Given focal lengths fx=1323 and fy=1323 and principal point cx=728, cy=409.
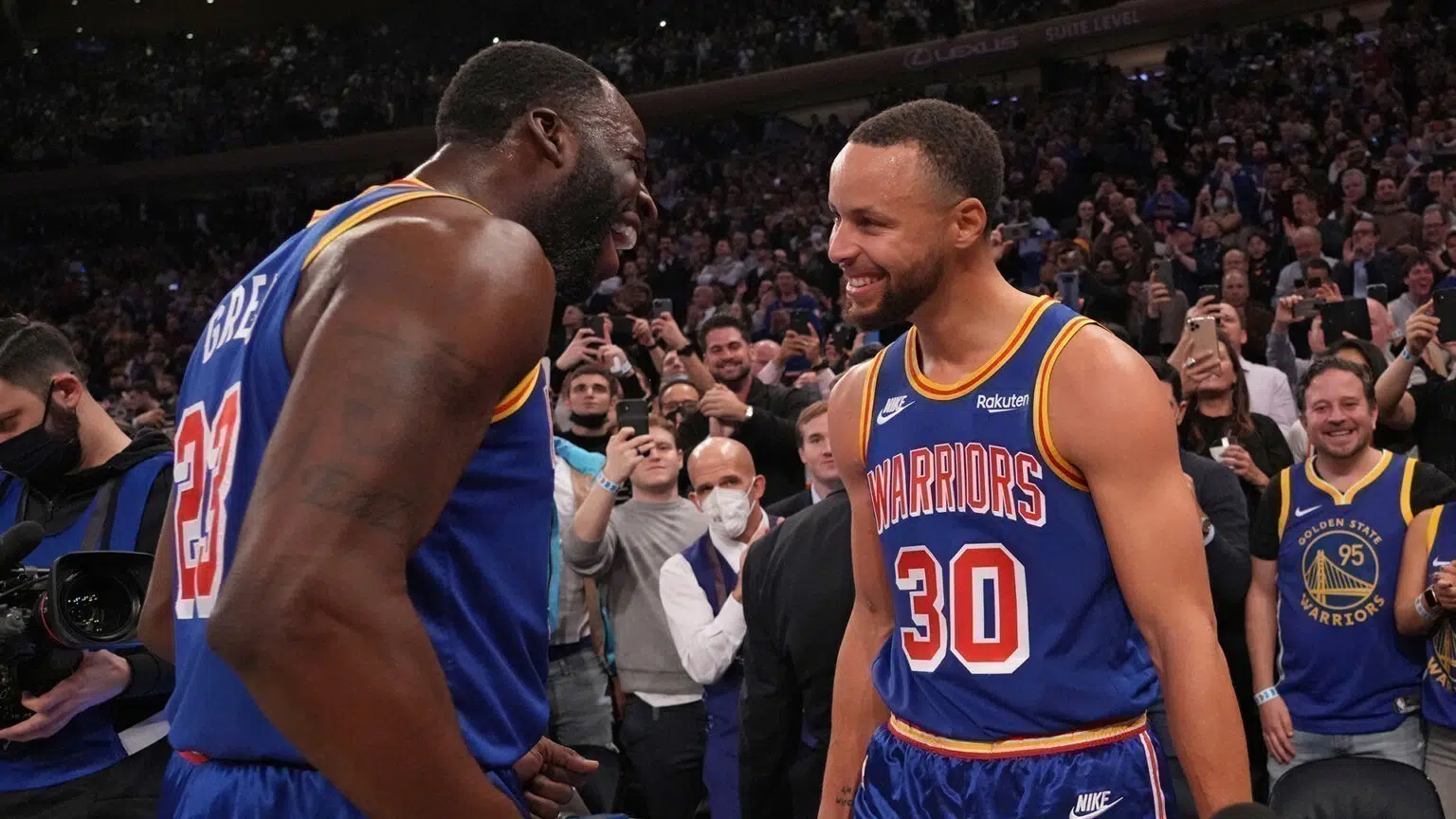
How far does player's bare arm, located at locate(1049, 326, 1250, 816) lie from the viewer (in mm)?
1995

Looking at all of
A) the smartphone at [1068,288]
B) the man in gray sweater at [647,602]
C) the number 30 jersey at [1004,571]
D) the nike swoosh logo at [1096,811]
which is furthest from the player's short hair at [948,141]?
the smartphone at [1068,288]

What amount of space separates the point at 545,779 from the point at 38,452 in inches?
74.3

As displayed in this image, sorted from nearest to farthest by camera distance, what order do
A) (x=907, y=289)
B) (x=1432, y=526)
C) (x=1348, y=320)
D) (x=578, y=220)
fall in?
(x=578, y=220) → (x=907, y=289) → (x=1432, y=526) → (x=1348, y=320)

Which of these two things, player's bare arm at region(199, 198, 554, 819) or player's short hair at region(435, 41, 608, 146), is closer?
player's bare arm at region(199, 198, 554, 819)

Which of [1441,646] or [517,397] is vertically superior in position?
[517,397]

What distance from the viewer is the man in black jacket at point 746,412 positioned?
5219 mm

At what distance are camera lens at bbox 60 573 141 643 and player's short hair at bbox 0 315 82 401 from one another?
88 cm

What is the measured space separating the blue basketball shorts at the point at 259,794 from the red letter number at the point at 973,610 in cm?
104

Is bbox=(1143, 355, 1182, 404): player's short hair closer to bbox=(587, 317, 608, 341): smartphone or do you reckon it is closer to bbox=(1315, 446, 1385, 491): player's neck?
bbox=(1315, 446, 1385, 491): player's neck

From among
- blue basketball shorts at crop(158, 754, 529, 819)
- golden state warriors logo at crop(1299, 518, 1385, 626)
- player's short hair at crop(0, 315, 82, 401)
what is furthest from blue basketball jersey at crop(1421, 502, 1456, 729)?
player's short hair at crop(0, 315, 82, 401)

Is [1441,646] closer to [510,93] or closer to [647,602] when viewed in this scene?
[647,602]

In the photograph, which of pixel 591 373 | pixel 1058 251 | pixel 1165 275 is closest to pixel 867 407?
pixel 591 373

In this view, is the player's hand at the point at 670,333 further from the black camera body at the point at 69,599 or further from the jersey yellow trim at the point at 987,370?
the black camera body at the point at 69,599

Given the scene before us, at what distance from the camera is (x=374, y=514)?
3.52ft
